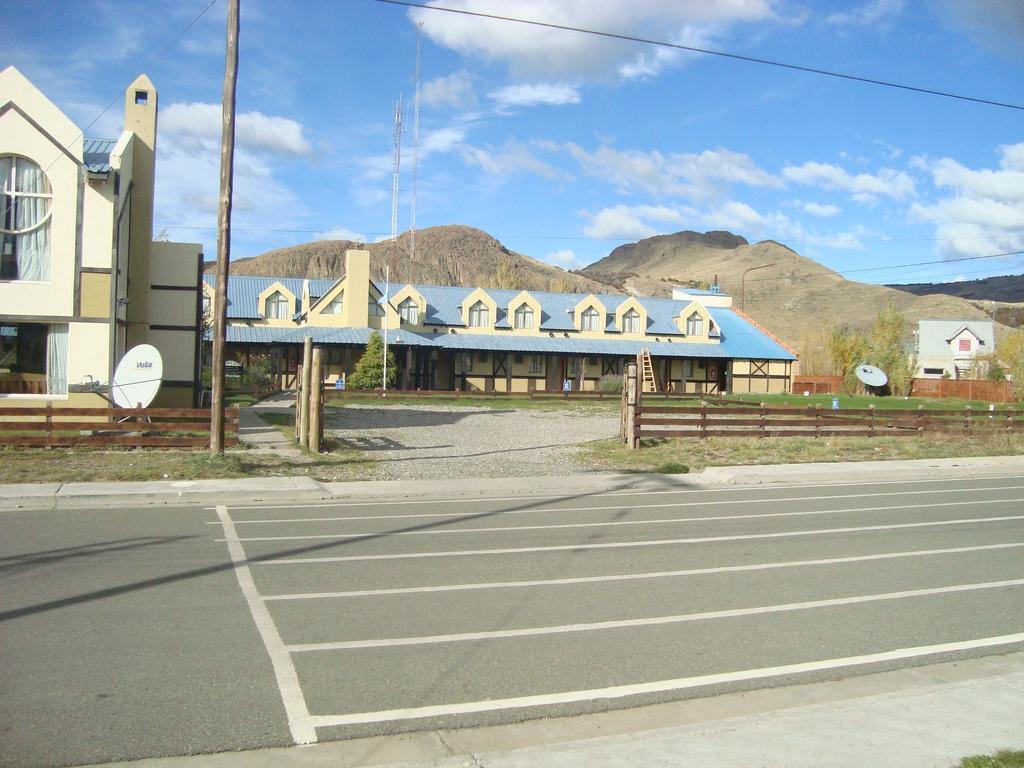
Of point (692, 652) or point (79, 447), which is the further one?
point (79, 447)

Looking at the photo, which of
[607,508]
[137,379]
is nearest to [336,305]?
[137,379]

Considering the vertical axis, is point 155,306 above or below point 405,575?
above

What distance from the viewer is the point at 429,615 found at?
7664 mm

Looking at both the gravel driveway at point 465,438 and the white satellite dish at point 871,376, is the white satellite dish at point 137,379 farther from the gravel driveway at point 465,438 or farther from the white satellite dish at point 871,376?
the white satellite dish at point 871,376

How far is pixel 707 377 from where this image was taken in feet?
201

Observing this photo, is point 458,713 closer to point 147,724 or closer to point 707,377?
point 147,724

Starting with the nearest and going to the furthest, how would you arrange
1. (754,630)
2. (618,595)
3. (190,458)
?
(754,630)
(618,595)
(190,458)

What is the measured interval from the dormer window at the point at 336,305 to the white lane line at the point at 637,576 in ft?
147

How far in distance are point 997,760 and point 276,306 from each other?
5134cm

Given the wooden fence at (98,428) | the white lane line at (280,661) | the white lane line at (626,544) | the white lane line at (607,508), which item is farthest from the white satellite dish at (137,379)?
the white lane line at (626,544)

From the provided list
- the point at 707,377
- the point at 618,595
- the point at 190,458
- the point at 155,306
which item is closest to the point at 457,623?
the point at 618,595

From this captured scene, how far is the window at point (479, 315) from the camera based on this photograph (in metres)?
56.4

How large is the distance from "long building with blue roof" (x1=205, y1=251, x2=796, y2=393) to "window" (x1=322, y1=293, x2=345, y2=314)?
0.19ft

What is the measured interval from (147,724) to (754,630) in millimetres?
4685
